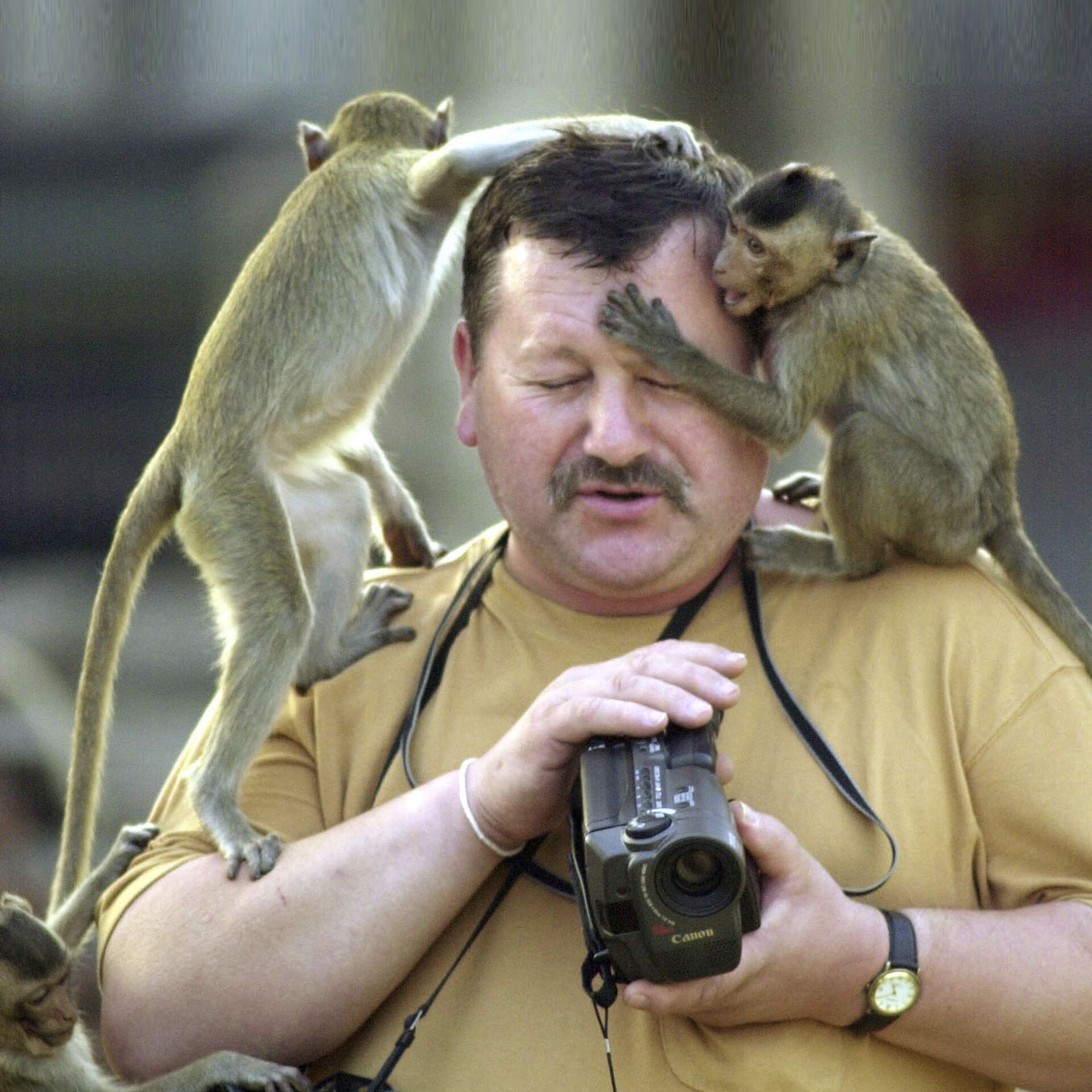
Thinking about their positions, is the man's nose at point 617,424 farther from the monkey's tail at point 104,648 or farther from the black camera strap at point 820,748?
the monkey's tail at point 104,648

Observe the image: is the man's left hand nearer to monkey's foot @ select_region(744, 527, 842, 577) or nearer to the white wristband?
the white wristband

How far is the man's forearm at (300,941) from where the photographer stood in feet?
7.13

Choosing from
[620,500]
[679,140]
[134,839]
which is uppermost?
[679,140]

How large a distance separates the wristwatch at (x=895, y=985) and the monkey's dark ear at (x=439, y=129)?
2098 millimetres

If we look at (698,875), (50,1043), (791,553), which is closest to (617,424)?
(791,553)

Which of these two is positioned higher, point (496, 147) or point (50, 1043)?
point (496, 147)

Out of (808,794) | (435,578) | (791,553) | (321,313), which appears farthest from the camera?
(321,313)

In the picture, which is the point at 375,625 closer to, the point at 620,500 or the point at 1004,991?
the point at 620,500

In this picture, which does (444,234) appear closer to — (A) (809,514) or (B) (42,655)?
(A) (809,514)

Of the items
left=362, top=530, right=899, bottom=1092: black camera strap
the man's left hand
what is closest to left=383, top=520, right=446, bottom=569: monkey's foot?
left=362, top=530, right=899, bottom=1092: black camera strap

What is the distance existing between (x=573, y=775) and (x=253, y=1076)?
0.63m

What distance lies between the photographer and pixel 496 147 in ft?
9.57

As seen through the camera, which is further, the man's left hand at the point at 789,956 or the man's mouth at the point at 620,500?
the man's mouth at the point at 620,500

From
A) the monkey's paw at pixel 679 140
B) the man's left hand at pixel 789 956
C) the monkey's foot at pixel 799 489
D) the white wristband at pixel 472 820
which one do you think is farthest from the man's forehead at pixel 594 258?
the man's left hand at pixel 789 956
